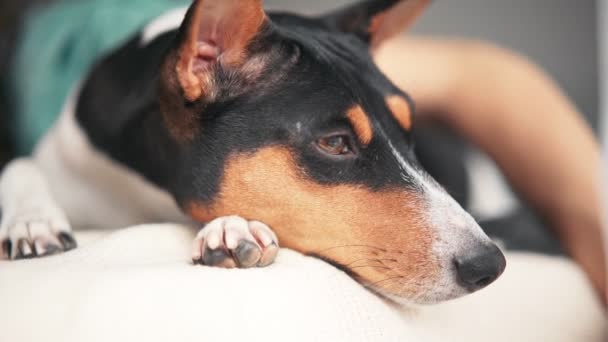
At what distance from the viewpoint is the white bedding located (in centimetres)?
85

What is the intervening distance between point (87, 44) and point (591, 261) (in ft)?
Result: 5.34

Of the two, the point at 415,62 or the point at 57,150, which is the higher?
the point at 415,62

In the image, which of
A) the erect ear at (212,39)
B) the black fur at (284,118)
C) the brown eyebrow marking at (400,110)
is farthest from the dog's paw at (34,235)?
the brown eyebrow marking at (400,110)

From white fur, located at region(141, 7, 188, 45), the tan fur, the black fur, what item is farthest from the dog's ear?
the tan fur

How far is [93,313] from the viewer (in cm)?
85

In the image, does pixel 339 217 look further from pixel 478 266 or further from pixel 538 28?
pixel 538 28

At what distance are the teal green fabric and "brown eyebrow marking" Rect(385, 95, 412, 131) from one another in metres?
1.03

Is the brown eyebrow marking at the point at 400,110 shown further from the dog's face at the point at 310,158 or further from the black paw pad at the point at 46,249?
the black paw pad at the point at 46,249

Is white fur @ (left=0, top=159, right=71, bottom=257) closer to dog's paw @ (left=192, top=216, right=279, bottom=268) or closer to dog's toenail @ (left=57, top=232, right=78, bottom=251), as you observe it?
dog's toenail @ (left=57, top=232, right=78, bottom=251)

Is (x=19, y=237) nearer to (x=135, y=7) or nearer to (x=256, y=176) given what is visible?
(x=256, y=176)

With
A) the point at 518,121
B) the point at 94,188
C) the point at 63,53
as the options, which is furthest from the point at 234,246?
the point at 63,53

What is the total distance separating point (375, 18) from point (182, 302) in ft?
2.74

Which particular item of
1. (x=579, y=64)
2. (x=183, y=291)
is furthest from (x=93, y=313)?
(x=579, y=64)

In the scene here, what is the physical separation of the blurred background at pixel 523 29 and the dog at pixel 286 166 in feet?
5.09
